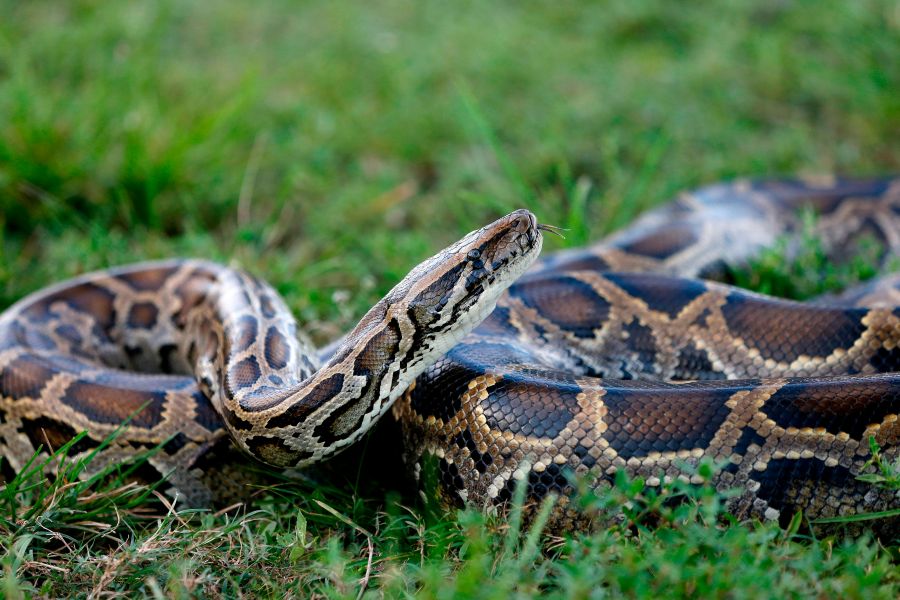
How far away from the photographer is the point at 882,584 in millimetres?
3732

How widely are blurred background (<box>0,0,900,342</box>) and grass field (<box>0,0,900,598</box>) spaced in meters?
0.03

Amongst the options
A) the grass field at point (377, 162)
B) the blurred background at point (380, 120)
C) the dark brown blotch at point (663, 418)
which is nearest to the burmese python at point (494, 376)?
the dark brown blotch at point (663, 418)

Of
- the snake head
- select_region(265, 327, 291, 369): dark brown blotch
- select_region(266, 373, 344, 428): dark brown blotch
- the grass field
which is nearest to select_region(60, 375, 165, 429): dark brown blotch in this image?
the grass field

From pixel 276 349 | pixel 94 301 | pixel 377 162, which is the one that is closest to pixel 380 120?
pixel 377 162

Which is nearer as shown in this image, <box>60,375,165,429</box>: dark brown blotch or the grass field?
the grass field

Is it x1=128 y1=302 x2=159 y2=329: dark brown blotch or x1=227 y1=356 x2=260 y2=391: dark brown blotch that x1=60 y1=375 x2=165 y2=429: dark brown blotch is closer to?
x1=227 y1=356 x2=260 y2=391: dark brown blotch

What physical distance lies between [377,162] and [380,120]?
61 cm

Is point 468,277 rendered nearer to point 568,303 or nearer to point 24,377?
point 568,303

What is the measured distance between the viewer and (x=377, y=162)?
9.08 metres

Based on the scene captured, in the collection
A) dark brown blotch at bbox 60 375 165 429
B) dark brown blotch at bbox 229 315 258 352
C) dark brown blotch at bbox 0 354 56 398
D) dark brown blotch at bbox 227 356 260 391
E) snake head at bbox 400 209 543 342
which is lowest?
dark brown blotch at bbox 60 375 165 429

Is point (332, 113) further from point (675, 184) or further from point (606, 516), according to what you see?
point (606, 516)

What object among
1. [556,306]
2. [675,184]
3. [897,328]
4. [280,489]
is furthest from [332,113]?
[897,328]

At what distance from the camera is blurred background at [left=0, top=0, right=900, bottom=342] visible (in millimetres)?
7480

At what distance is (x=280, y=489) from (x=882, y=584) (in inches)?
118
